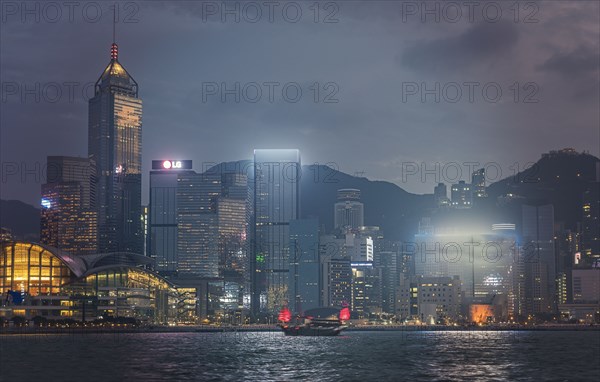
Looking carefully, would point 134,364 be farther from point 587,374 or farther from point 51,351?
point 587,374

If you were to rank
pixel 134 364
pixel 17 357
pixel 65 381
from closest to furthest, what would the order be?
pixel 65 381
pixel 134 364
pixel 17 357

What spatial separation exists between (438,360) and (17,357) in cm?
6892

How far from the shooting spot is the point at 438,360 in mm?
151250

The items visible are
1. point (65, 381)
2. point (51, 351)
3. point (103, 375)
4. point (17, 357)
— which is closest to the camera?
point (65, 381)

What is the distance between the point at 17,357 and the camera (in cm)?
14975

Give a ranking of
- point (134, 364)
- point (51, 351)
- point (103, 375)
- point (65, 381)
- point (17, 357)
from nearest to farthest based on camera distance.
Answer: point (65, 381), point (103, 375), point (134, 364), point (17, 357), point (51, 351)

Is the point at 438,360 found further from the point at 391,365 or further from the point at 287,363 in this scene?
the point at 287,363

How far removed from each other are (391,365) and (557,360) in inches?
1283

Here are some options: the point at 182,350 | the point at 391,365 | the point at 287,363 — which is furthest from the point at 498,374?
the point at 182,350

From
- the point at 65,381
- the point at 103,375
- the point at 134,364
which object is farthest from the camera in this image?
the point at 134,364

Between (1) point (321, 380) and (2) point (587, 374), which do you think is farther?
(2) point (587, 374)

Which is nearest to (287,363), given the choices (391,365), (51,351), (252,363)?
(252,363)

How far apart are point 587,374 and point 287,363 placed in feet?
146

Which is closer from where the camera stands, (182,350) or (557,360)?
(557,360)
